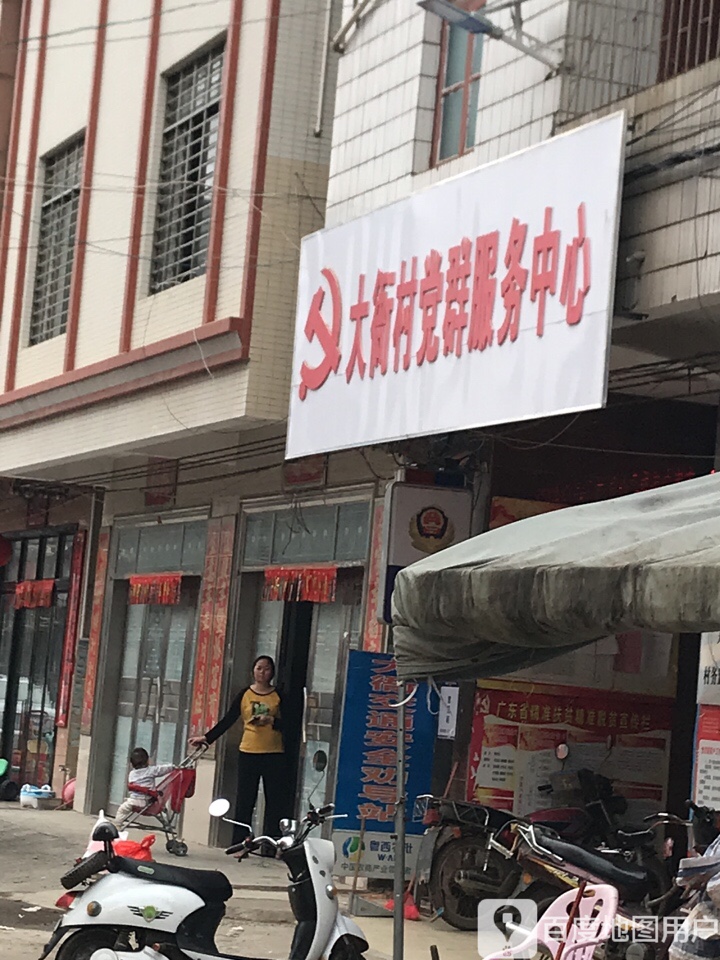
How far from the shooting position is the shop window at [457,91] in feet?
37.4

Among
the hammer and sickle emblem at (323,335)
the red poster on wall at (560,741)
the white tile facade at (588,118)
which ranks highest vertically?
the white tile facade at (588,118)

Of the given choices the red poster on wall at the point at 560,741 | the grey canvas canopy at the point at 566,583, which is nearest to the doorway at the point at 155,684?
the red poster on wall at the point at 560,741

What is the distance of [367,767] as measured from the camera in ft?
37.0

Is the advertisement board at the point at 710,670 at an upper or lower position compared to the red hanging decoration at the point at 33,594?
lower

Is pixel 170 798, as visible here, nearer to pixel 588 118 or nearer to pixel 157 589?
pixel 157 589

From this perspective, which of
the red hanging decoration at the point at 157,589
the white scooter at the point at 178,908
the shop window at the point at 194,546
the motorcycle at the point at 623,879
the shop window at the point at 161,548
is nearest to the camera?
the motorcycle at the point at 623,879

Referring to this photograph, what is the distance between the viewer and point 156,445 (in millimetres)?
15648

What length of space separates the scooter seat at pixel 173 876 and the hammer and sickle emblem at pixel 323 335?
13.6 feet

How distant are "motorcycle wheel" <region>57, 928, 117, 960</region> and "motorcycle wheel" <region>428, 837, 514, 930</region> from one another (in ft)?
10.6

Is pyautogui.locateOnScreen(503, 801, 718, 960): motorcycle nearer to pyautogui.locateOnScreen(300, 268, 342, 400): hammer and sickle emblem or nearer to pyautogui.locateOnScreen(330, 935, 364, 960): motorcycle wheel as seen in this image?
pyautogui.locateOnScreen(330, 935, 364, 960): motorcycle wheel

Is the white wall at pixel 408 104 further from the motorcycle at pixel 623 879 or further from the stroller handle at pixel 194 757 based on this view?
the motorcycle at pixel 623 879

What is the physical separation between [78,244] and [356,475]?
4790 millimetres

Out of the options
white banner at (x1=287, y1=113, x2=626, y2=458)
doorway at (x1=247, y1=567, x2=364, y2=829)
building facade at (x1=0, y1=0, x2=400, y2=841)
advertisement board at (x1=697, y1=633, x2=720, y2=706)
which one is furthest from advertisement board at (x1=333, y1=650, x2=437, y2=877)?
advertisement board at (x1=697, y1=633, x2=720, y2=706)

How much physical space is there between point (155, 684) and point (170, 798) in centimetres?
329
